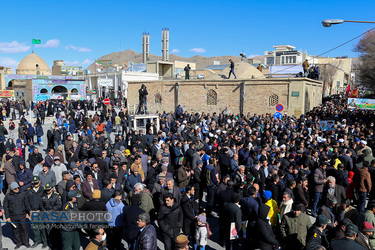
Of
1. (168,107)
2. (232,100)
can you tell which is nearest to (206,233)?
(232,100)

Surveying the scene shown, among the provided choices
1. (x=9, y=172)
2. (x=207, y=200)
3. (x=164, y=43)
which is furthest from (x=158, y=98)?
(x=164, y=43)

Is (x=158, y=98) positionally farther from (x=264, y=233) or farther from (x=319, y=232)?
(x=319, y=232)

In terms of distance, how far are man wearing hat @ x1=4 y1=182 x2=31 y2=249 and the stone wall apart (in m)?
14.5

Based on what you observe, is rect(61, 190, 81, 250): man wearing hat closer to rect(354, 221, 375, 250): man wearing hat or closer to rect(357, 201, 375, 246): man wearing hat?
rect(354, 221, 375, 250): man wearing hat

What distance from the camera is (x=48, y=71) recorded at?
69188 millimetres

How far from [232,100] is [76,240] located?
63.9ft

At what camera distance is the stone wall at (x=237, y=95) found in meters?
21.3

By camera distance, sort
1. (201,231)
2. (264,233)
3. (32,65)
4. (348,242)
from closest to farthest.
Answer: (348,242), (264,233), (201,231), (32,65)

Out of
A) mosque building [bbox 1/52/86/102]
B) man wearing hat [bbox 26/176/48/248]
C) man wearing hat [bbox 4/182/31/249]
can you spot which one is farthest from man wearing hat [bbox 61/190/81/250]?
mosque building [bbox 1/52/86/102]

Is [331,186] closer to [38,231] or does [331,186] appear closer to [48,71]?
Result: [38,231]

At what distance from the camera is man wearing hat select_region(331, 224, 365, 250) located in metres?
3.93

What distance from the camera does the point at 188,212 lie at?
5609mm

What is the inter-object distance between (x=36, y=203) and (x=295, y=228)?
509 centimetres

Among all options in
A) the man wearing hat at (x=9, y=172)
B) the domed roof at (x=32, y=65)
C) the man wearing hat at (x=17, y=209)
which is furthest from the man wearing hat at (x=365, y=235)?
the domed roof at (x=32, y=65)
